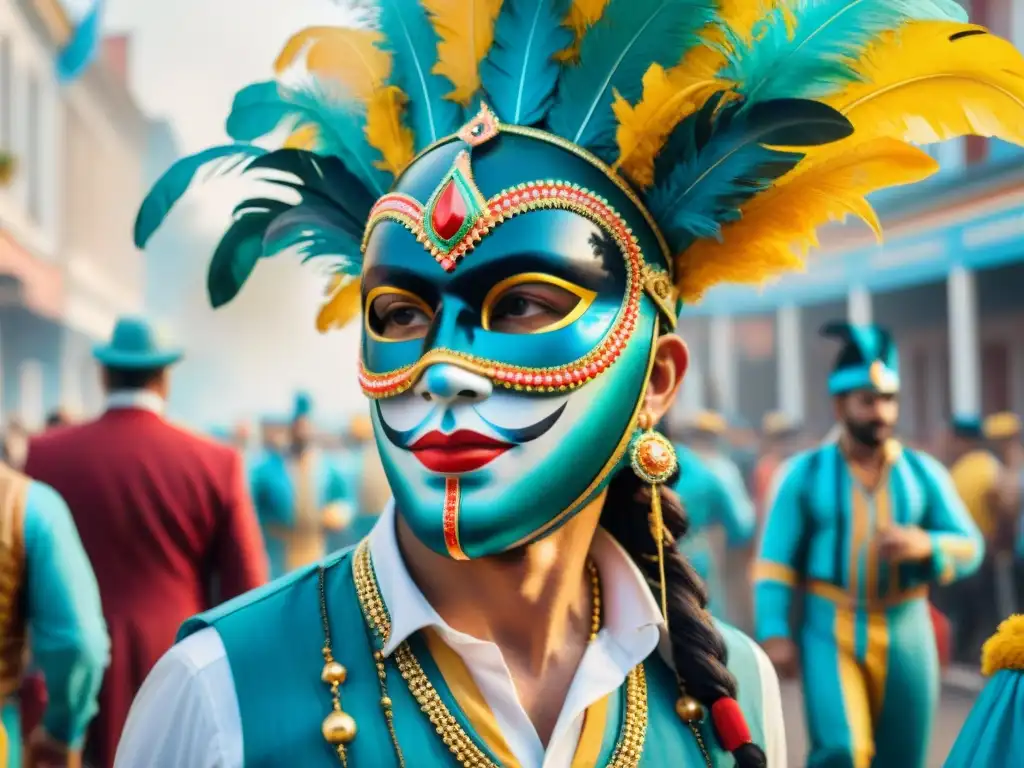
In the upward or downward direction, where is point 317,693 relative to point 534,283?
downward

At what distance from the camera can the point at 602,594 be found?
6.80ft

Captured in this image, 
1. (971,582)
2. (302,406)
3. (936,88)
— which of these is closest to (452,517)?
(936,88)

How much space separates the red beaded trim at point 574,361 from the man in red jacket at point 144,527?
2.68 meters

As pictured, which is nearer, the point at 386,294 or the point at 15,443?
the point at 386,294

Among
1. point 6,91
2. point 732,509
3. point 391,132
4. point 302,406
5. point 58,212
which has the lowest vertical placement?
point 732,509

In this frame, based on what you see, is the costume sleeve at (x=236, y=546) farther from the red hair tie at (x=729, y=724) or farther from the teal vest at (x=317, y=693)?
the red hair tie at (x=729, y=724)

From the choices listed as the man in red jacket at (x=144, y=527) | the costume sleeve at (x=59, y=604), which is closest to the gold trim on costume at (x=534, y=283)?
the costume sleeve at (x=59, y=604)

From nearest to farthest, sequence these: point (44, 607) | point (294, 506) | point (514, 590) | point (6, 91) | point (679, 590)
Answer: point (514, 590), point (679, 590), point (44, 607), point (294, 506), point (6, 91)

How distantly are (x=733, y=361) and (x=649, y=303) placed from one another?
2042cm

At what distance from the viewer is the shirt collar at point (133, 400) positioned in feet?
14.8

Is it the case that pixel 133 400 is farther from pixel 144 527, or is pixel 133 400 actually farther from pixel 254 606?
pixel 254 606

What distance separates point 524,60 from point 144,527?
9.47 feet

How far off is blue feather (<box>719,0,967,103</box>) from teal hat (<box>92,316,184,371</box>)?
3.14 metres

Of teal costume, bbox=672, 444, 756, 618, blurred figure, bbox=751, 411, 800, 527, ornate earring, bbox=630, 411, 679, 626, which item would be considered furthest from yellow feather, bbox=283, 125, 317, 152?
blurred figure, bbox=751, 411, 800, 527
